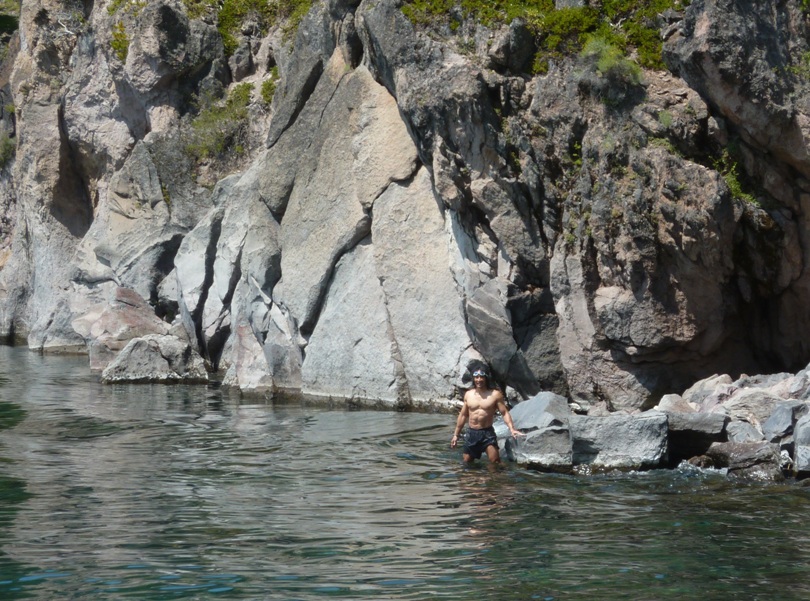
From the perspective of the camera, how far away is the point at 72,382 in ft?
93.2

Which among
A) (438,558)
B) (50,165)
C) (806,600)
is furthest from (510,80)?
(50,165)

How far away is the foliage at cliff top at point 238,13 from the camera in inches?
1328

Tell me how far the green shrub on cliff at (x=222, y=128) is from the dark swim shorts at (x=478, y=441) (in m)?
19.5

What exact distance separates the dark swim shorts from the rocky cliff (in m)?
4.56

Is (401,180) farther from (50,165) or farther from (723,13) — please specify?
(50,165)

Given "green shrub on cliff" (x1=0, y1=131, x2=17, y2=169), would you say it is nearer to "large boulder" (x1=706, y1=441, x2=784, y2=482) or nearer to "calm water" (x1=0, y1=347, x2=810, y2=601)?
"calm water" (x1=0, y1=347, x2=810, y2=601)

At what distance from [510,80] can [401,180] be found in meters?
3.67

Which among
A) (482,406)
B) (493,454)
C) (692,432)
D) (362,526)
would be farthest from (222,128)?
(362,526)

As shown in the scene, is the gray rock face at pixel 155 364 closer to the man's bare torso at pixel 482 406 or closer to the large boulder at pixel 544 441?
the man's bare torso at pixel 482 406

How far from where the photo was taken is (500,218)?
20.3 meters

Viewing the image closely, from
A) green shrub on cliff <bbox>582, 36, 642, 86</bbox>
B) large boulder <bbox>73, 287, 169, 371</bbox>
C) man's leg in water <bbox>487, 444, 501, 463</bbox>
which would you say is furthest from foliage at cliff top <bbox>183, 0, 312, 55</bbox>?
man's leg in water <bbox>487, 444, 501, 463</bbox>

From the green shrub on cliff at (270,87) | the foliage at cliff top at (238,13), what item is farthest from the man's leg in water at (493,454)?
the foliage at cliff top at (238,13)

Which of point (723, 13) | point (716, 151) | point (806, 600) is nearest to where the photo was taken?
point (806, 600)

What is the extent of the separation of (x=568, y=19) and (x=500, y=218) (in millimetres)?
3991
